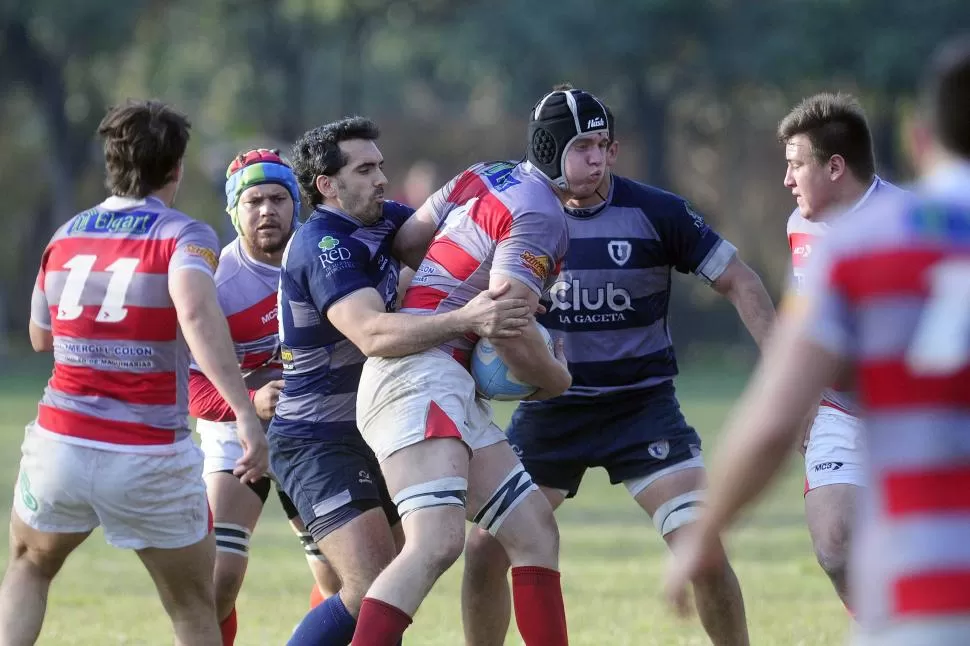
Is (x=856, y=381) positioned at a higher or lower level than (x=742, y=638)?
higher

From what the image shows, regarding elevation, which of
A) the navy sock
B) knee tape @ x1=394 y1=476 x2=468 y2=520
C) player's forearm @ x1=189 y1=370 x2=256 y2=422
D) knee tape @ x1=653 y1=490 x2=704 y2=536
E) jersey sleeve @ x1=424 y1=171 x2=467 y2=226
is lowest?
the navy sock

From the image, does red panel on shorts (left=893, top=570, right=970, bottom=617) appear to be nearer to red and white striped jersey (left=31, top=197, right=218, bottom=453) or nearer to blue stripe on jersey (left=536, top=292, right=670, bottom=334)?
red and white striped jersey (left=31, top=197, right=218, bottom=453)

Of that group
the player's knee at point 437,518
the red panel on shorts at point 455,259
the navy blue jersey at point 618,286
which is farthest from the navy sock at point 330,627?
the navy blue jersey at point 618,286

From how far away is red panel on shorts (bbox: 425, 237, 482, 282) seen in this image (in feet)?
17.1

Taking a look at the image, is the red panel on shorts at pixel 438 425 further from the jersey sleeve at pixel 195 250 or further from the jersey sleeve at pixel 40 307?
the jersey sleeve at pixel 40 307

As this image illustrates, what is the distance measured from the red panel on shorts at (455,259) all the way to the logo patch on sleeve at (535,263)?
0.24 meters

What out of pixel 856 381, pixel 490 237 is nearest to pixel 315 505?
pixel 490 237

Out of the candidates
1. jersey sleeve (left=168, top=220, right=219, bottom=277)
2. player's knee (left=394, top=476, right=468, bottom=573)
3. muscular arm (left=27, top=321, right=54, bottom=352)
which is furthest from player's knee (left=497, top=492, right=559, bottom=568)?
muscular arm (left=27, top=321, right=54, bottom=352)

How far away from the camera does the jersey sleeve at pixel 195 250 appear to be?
15.8ft

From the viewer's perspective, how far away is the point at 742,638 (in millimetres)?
5848

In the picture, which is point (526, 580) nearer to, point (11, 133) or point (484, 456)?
point (484, 456)

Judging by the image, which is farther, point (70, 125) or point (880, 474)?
point (70, 125)

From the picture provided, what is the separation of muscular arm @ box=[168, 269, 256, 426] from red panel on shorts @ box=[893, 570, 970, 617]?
2.68 meters

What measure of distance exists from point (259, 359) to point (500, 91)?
34.5 metres
